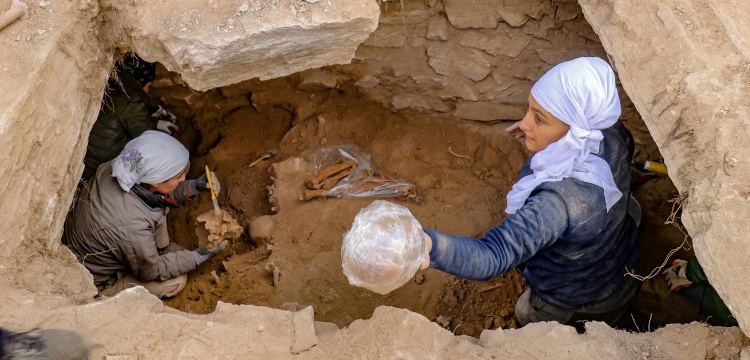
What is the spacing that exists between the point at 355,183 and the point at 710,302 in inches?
96.6

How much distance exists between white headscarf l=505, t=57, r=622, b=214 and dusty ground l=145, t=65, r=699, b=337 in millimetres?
1366

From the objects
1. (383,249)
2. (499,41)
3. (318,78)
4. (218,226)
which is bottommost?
(218,226)

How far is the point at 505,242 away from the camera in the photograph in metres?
2.48

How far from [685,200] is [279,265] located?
8.37ft

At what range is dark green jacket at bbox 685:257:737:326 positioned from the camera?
2.79 metres

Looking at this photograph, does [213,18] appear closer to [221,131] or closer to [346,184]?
[346,184]

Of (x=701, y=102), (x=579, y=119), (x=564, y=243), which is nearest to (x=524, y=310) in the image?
(x=564, y=243)

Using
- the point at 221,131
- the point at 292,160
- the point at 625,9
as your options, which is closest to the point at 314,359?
the point at 625,9

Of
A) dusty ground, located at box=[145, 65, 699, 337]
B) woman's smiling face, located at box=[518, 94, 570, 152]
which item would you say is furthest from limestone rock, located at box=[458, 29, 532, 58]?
woman's smiling face, located at box=[518, 94, 570, 152]

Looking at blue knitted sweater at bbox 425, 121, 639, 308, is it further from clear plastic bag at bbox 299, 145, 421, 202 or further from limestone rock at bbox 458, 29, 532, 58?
clear plastic bag at bbox 299, 145, 421, 202

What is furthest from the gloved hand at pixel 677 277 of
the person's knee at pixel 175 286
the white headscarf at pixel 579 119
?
the person's knee at pixel 175 286

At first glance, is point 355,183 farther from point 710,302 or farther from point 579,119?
point 710,302

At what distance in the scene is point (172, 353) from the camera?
7.88ft

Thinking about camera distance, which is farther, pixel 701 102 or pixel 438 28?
pixel 438 28
